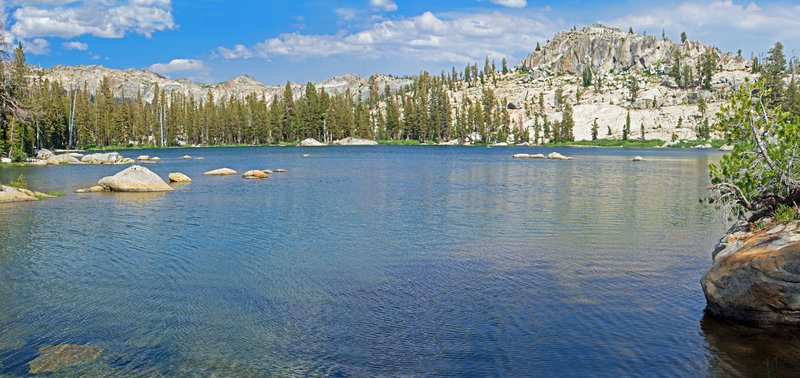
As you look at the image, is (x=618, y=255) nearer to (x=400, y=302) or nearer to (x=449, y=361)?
(x=400, y=302)

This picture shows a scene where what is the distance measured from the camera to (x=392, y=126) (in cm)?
19238

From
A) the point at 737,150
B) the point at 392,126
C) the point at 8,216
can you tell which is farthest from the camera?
the point at 392,126

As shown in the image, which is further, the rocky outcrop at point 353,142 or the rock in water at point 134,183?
the rocky outcrop at point 353,142

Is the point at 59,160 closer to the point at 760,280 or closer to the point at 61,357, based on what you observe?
the point at 61,357

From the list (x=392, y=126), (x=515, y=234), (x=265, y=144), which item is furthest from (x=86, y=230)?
(x=392, y=126)

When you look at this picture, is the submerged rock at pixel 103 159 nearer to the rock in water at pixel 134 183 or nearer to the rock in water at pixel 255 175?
the rock in water at pixel 255 175

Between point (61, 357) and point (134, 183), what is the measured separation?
1233 inches

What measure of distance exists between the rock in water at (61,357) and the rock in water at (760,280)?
42.8ft

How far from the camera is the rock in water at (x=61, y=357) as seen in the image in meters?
9.43

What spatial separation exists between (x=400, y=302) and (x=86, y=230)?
17.0m

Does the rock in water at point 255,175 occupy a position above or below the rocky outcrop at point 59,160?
below

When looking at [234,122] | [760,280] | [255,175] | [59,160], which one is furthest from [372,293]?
[234,122]

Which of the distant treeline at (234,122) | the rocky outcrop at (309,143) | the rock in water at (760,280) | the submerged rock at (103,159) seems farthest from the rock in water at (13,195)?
the rocky outcrop at (309,143)

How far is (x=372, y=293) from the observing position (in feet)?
45.3
